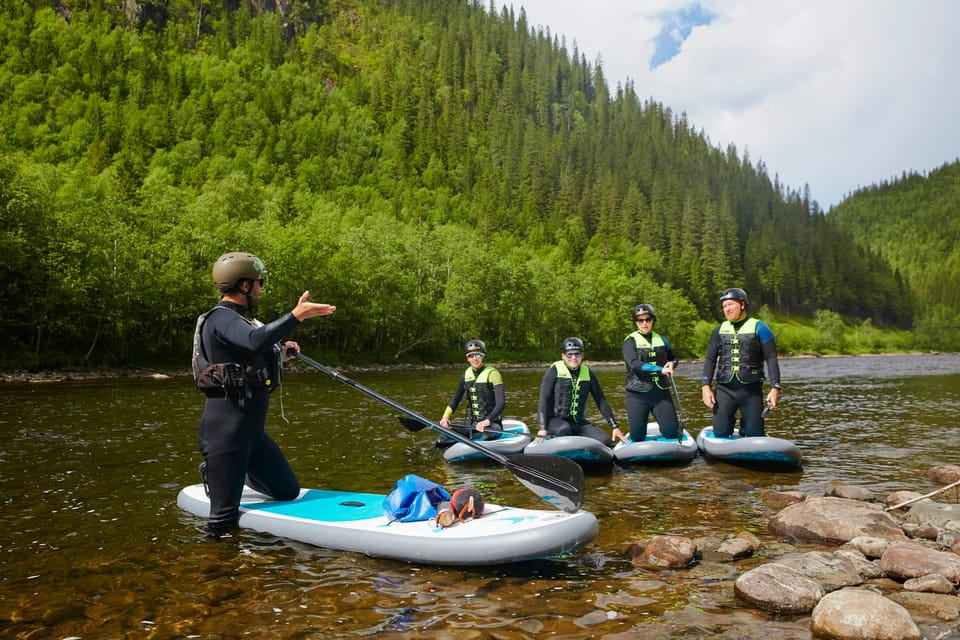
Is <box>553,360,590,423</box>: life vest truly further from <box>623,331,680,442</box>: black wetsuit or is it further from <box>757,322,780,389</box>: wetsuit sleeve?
<box>757,322,780,389</box>: wetsuit sleeve

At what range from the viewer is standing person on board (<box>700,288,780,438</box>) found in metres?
10.3

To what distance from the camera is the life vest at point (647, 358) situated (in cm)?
1099

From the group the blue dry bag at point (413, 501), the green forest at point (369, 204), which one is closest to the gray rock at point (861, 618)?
the blue dry bag at point (413, 501)

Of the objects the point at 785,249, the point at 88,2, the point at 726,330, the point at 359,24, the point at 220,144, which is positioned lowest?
the point at 726,330

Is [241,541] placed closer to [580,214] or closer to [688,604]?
[688,604]

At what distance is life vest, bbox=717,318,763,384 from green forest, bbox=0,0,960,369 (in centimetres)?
3614

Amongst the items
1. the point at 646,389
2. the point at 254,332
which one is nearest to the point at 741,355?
the point at 646,389

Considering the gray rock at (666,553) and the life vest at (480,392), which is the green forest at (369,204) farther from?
the gray rock at (666,553)

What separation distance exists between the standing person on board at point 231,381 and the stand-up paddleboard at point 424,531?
58cm

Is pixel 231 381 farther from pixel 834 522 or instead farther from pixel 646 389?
pixel 646 389

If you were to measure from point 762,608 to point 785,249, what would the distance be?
171 m

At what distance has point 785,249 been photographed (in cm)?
15638

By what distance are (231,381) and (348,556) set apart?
212 cm

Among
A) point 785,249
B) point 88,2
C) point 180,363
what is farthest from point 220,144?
point 785,249
